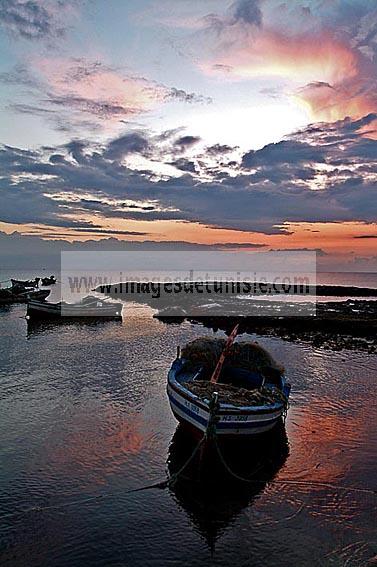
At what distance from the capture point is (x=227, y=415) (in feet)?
52.4

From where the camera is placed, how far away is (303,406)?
75.5ft

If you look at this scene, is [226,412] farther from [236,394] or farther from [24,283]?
[24,283]

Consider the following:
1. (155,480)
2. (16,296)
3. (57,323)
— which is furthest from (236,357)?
(16,296)

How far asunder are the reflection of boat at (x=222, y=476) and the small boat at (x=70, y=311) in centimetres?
3723

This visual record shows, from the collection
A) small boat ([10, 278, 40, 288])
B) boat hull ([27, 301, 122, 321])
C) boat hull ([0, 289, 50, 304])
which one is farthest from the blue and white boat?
small boat ([10, 278, 40, 288])

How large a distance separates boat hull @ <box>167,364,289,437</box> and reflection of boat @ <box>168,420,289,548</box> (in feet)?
1.64

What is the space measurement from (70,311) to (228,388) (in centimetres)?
3895

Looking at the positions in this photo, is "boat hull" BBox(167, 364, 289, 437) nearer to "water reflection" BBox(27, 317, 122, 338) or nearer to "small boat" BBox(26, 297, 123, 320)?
"water reflection" BBox(27, 317, 122, 338)

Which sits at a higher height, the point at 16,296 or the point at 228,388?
the point at 16,296

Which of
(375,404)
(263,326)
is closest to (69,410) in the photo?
(375,404)

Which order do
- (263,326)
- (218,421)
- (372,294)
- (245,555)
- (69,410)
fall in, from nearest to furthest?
(245,555) < (218,421) < (69,410) < (263,326) < (372,294)

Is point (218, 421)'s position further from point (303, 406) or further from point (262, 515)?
point (303, 406)

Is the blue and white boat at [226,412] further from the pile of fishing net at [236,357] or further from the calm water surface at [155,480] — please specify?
the pile of fishing net at [236,357]

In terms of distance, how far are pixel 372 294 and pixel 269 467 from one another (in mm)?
98386
